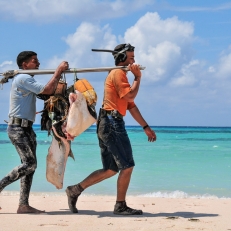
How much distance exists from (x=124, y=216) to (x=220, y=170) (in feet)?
28.1

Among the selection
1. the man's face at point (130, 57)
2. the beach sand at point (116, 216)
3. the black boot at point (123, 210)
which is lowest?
the beach sand at point (116, 216)

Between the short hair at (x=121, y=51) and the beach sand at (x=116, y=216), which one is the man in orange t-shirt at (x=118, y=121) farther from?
the beach sand at (x=116, y=216)

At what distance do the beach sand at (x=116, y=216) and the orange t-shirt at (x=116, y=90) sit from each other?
1182mm

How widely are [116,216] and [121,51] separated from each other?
1785 millimetres

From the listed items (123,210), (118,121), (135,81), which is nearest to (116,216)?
(123,210)

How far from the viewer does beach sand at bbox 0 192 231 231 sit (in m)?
5.48

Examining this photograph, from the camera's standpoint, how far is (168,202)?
7.36m

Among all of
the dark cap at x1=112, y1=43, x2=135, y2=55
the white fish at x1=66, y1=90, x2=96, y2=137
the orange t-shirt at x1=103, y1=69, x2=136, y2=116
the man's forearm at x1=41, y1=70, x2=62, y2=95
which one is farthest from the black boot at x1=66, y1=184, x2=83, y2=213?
the dark cap at x1=112, y1=43, x2=135, y2=55

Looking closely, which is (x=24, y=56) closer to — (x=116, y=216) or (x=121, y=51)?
(x=121, y=51)

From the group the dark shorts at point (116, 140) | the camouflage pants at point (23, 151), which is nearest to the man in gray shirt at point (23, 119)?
the camouflage pants at point (23, 151)

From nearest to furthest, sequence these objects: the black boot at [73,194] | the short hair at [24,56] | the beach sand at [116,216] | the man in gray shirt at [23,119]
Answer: the beach sand at [116,216] < the man in gray shirt at [23,119] < the short hair at [24,56] < the black boot at [73,194]

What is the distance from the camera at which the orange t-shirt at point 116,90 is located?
19.5 feet

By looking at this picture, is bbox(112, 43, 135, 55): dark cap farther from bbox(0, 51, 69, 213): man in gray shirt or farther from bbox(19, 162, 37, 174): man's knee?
bbox(19, 162, 37, 174): man's knee

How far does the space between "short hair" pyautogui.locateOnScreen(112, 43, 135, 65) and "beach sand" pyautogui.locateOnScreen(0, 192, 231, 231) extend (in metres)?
1.70
